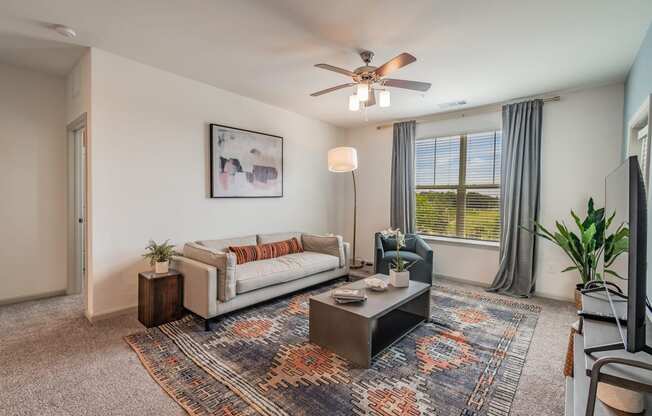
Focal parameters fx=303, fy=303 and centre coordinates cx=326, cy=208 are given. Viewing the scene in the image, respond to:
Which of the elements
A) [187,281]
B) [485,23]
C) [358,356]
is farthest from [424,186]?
[187,281]

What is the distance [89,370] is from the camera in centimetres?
219

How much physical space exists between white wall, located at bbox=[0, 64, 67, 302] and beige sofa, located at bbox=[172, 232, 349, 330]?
1.76 metres

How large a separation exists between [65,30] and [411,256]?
436 centimetres

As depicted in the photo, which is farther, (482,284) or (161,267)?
(482,284)

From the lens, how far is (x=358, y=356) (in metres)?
2.28

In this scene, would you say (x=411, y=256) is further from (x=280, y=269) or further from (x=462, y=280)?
(x=280, y=269)

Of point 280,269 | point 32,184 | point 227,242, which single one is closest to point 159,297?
point 227,242

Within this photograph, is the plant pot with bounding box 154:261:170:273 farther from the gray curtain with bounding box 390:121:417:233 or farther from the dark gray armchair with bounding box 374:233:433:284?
the gray curtain with bounding box 390:121:417:233

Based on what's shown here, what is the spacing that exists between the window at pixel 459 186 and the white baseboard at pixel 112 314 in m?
4.20

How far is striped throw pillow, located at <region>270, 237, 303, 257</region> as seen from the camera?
419cm

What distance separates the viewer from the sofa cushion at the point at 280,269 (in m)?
3.19

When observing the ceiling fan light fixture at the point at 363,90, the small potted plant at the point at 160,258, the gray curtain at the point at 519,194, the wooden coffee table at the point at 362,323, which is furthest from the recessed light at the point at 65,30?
the gray curtain at the point at 519,194

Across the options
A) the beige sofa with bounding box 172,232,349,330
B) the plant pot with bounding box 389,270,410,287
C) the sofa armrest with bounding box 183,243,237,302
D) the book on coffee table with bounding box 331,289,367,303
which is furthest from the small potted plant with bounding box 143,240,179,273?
the plant pot with bounding box 389,270,410,287

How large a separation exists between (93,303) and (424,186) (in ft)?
15.3
